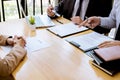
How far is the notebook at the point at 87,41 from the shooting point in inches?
52.7

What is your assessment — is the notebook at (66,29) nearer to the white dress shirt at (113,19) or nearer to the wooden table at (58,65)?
the wooden table at (58,65)

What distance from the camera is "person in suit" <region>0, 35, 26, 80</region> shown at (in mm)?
1051

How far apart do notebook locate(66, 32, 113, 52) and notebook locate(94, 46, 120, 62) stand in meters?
0.20

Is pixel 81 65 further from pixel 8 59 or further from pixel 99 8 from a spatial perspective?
pixel 99 8

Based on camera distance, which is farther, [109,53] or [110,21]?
[110,21]

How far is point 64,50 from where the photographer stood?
51.8 inches

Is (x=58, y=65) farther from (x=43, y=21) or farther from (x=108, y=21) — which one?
(x=108, y=21)

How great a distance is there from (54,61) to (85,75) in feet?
0.77

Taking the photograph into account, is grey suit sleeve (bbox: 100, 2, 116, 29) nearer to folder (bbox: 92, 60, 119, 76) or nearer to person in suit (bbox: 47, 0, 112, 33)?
person in suit (bbox: 47, 0, 112, 33)

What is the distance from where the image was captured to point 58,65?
3.72 feet

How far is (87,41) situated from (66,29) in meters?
0.29

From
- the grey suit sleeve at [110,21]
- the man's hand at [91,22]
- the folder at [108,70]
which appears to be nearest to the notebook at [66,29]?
the man's hand at [91,22]

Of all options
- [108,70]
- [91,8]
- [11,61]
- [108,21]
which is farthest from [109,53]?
[91,8]

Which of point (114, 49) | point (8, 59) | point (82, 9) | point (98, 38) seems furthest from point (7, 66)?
point (82, 9)
